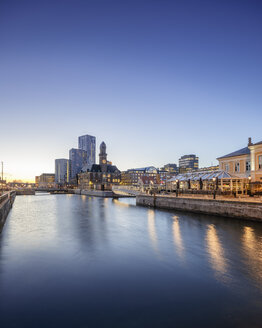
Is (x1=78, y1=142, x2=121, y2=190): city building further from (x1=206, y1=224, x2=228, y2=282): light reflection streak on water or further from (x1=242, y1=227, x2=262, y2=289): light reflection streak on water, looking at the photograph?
(x1=242, y1=227, x2=262, y2=289): light reflection streak on water

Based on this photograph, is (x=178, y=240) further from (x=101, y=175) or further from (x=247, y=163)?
(x=101, y=175)

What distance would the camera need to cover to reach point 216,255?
15914mm

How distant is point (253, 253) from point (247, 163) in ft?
111

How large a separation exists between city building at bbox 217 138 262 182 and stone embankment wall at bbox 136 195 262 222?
12.3 m

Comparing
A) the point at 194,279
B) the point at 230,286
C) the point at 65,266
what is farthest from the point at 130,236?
the point at 230,286

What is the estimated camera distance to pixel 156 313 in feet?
28.8

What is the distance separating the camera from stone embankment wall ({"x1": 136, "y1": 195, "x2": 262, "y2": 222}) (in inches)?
1027

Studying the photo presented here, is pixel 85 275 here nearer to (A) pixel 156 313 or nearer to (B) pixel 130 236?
(A) pixel 156 313

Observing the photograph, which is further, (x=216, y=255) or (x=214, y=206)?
(x=214, y=206)

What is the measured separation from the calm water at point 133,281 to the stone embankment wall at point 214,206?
4.75 metres

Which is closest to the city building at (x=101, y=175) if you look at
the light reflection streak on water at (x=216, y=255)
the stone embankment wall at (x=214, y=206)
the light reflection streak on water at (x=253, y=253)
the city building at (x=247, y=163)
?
the city building at (x=247, y=163)

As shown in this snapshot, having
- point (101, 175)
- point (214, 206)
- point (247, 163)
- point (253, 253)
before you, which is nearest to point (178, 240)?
point (253, 253)

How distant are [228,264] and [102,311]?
903 cm

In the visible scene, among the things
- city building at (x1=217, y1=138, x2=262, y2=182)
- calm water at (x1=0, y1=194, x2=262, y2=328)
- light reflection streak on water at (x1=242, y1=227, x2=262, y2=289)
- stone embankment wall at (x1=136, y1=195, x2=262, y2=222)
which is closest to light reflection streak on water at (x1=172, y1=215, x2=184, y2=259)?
calm water at (x1=0, y1=194, x2=262, y2=328)
